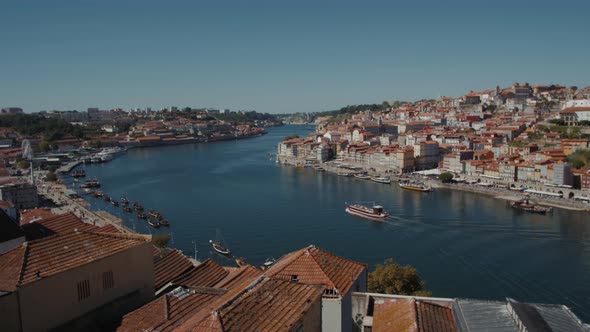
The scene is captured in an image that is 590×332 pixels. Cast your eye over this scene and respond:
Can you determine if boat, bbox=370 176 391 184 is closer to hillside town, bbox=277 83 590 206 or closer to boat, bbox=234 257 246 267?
hillside town, bbox=277 83 590 206

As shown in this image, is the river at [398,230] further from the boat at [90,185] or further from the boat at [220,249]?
the boat at [90,185]

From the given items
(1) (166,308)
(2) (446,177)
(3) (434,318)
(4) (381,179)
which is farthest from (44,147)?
(3) (434,318)

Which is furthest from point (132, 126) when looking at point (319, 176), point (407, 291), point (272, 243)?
point (407, 291)

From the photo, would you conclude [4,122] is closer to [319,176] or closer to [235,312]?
[319,176]

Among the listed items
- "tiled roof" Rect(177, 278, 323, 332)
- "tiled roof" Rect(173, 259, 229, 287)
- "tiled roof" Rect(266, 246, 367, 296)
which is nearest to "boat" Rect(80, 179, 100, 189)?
"tiled roof" Rect(173, 259, 229, 287)

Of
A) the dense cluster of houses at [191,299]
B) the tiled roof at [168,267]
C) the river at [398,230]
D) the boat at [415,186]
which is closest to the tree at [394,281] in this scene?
the river at [398,230]
